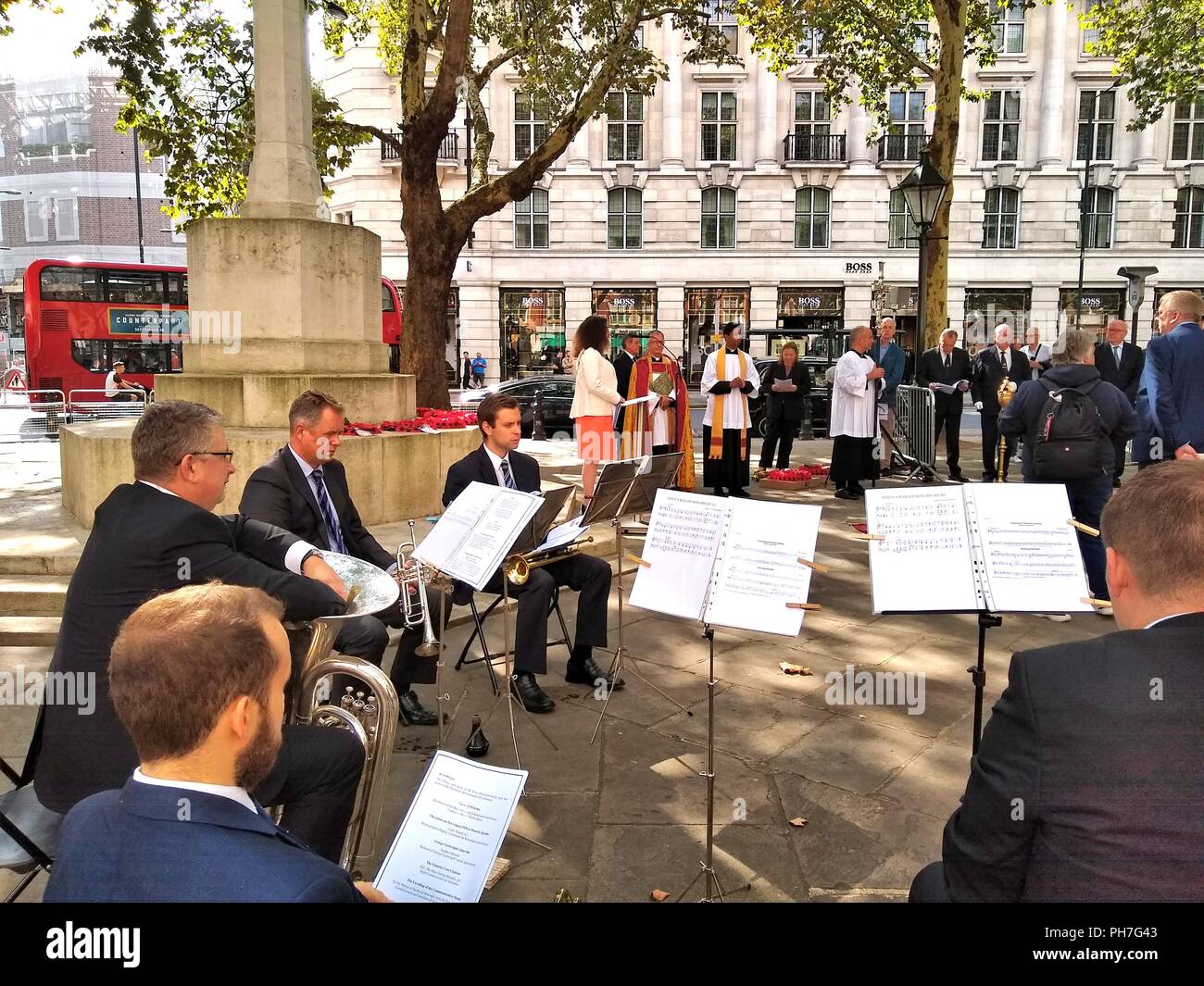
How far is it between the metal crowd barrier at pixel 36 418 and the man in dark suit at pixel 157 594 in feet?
53.0

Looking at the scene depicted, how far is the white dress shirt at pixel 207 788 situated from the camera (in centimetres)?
148

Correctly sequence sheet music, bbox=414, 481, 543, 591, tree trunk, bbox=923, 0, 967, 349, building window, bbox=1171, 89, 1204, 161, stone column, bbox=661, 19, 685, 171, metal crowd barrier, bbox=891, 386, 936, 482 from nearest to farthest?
sheet music, bbox=414, 481, 543, 591, metal crowd barrier, bbox=891, 386, 936, 482, tree trunk, bbox=923, 0, 967, 349, building window, bbox=1171, 89, 1204, 161, stone column, bbox=661, 19, 685, 171

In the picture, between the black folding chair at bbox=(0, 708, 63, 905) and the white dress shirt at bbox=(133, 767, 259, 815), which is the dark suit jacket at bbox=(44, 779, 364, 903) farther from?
the black folding chair at bbox=(0, 708, 63, 905)

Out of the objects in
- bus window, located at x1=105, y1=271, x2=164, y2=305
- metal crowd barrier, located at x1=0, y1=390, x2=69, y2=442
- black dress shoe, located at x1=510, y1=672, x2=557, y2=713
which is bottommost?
black dress shoe, located at x1=510, y1=672, x2=557, y2=713

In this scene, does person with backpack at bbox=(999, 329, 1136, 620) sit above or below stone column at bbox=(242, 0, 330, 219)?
below

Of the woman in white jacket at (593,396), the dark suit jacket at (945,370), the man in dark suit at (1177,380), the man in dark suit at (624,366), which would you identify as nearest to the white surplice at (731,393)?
the man in dark suit at (624,366)

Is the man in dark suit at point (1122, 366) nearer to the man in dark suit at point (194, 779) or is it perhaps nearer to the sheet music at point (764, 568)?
the sheet music at point (764, 568)

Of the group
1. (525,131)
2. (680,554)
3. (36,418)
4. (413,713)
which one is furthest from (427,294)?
(525,131)

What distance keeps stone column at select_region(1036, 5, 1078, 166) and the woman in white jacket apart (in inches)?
1275

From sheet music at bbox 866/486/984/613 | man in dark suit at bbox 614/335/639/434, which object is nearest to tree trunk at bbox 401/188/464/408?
man in dark suit at bbox 614/335/639/434

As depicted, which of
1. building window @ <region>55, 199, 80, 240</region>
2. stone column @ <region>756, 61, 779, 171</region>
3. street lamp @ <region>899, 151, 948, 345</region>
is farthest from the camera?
building window @ <region>55, 199, 80, 240</region>

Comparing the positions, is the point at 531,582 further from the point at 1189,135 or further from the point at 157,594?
the point at 1189,135

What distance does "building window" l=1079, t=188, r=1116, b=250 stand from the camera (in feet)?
111
